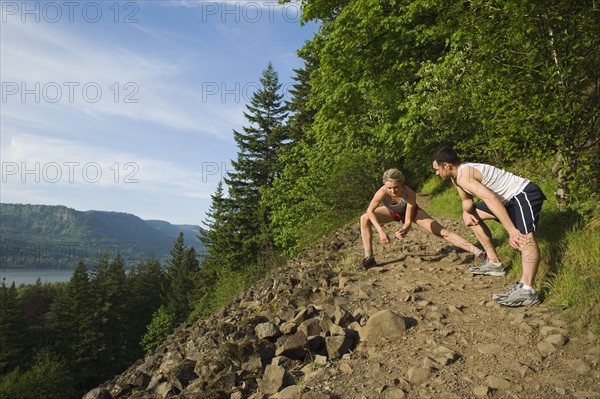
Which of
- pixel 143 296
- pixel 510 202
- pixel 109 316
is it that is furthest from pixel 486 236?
pixel 143 296

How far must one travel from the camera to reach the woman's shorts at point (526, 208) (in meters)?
4.77

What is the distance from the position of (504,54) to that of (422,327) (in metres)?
4.82

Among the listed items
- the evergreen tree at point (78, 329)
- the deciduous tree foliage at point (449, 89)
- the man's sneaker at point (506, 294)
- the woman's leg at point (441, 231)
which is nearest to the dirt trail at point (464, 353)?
the man's sneaker at point (506, 294)

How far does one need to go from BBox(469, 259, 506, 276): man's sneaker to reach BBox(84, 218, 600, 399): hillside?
110 millimetres

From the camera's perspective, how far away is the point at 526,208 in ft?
16.0

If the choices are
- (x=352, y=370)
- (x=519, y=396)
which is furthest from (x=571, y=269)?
(x=352, y=370)

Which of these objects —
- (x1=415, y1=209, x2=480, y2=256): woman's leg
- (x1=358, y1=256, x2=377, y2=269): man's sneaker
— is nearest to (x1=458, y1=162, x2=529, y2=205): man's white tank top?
(x1=415, y1=209, x2=480, y2=256): woman's leg

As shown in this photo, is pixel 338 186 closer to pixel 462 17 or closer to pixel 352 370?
pixel 462 17

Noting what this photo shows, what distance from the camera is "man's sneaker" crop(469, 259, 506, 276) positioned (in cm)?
598

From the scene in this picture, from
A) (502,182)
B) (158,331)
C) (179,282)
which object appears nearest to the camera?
(502,182)

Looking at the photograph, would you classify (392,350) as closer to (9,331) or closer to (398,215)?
(398,215)

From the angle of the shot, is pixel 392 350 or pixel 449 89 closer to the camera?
pixel 392 350

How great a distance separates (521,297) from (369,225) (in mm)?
3027

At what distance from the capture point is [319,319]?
16.4 feet
